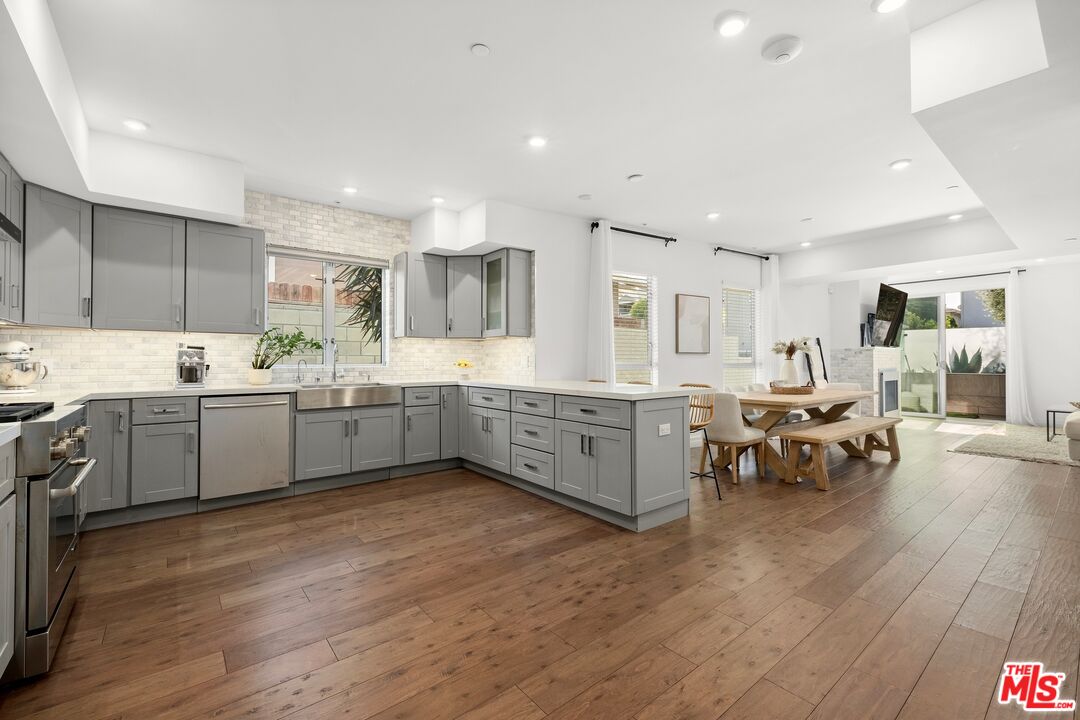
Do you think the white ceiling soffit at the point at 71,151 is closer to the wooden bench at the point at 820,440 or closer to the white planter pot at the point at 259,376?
the white planter pot at the point at 259,376

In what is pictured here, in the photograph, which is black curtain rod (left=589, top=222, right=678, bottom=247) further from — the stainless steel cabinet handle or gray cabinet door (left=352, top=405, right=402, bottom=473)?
the stainless steel cabinet handle

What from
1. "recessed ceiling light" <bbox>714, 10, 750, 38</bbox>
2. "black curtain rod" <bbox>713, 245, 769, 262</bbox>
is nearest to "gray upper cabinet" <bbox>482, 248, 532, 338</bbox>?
"recessed ceiling light" <bbox>714, 10, 750, 38</bbox>

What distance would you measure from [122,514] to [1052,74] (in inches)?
236

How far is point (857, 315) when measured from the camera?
28.4 ft

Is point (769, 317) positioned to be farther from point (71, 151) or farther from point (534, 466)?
point (71, 151)

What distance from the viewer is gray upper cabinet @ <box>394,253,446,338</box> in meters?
5.40

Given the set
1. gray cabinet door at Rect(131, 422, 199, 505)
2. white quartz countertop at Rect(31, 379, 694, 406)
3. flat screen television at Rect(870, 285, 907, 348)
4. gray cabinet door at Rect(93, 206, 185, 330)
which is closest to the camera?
white quartz countertop at Rect(31, 379, 694, 406)

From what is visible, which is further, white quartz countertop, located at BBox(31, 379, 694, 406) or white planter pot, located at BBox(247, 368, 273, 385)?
white planter pot, located at BBox(247, 368, 273, 385)

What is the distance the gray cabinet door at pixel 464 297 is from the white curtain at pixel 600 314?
4.14 ft

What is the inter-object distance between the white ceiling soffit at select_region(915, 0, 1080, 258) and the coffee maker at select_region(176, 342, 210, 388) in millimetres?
5213

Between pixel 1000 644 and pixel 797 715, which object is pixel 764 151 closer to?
pixel 1000 644

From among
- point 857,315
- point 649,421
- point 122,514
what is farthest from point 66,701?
Answer: point 857,315

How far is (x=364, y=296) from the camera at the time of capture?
5578 millimetres

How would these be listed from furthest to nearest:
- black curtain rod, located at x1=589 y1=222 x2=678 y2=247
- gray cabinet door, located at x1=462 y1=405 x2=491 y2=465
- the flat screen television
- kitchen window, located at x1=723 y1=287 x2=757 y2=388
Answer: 1. the flat screen television
2. kitchen window, located at x1=723 y1=287 x2=757 y2=388
3. black curtain rod, located at x1=589 y1=222 x2=678 y2=247
4. gray cabinet door, located at x1=462 y1=405 x2=491 y2=465
